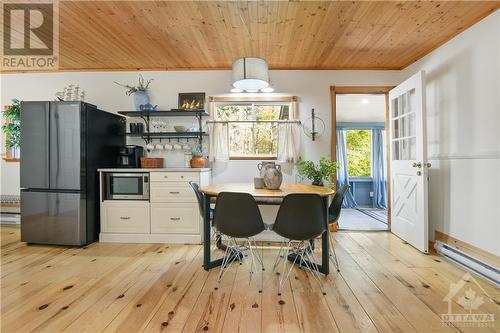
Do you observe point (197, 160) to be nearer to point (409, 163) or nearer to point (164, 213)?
point (164, 213)

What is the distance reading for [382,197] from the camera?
604cm

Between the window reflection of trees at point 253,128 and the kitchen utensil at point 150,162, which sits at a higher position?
the window reflection of trees at point 253,128

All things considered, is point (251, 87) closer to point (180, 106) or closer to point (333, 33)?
point (333, 33)

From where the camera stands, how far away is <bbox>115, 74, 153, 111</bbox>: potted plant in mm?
3699

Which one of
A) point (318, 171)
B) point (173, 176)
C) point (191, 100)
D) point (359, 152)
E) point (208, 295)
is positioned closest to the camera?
point (208, 295)

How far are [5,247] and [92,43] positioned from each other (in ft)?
9.01

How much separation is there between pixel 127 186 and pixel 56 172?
83 cm

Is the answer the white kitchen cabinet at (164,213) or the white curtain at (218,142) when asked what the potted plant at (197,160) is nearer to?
the white curtain at (218,142)

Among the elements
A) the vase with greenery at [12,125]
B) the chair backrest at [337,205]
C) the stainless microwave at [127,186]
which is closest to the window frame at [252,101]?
the stainless microwave at [127,186]

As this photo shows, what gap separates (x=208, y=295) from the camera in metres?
1.99

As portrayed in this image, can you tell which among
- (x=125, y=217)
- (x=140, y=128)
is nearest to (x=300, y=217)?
(x=125, y=217)

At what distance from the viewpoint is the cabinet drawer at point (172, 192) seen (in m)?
3.26

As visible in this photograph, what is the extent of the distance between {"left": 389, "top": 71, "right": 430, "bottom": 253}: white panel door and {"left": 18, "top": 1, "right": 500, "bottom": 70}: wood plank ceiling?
0.54m

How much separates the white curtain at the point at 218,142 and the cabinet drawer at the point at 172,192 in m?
0.69
